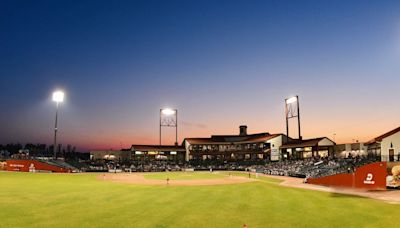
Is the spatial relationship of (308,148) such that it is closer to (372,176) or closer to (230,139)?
(230,139)

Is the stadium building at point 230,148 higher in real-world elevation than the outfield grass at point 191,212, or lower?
higher

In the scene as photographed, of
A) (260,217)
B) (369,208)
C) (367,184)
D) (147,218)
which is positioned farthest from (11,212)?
(367,184)

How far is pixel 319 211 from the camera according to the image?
20.2 metres

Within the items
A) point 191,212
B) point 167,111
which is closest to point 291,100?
point 167,111

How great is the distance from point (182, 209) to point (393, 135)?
30.8m

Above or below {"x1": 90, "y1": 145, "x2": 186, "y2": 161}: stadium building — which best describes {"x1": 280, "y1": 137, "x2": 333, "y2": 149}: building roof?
above

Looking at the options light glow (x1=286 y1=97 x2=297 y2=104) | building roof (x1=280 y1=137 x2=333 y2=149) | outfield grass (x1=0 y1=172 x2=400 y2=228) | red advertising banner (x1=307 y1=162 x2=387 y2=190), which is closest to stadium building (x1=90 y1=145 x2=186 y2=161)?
building roof (x1=280 y1=137 x2=333 y2=149)

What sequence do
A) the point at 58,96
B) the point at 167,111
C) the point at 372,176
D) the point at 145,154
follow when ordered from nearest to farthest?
the point at 372,176 < the point at 58,96 < the point at 167,111 < the point at 145,154

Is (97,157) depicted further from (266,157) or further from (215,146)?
(266,157)

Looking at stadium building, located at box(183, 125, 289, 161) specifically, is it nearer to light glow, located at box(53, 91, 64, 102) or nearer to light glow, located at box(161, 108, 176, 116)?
light glow, located at box(161, 108, 176, 116)

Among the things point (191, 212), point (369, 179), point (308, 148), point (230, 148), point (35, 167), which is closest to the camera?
point (191, 212)

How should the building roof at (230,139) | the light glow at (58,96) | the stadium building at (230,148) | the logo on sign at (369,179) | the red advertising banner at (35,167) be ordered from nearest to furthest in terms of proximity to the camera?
1. the logo on sign at (369,179)
2. the light glow at (58,96)
3. the red advertising banner at (35,167)
4. the stadium building at (230,148)
5. the building roof at (230,139)

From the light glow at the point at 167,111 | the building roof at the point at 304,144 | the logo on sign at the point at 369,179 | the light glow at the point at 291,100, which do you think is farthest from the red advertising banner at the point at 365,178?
the light glow at the point at 167,111

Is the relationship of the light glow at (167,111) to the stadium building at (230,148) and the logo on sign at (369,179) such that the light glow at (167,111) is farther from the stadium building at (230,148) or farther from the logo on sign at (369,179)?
the logo on sign at (369,179)
